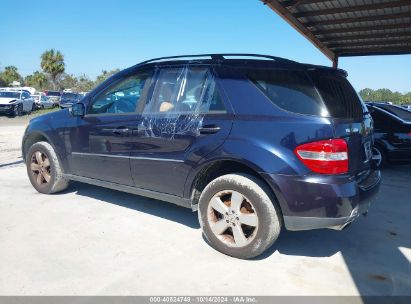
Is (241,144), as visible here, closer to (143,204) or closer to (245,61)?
(245,61)

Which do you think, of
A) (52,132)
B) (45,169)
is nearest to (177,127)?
(52,132)

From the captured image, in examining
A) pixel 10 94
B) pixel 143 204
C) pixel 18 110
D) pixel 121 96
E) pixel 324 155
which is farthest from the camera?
pixel 10 94

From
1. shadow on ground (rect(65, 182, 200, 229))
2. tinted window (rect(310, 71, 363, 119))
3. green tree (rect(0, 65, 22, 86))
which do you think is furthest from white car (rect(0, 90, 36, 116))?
green tree (rect(0, 65, 22, 86))

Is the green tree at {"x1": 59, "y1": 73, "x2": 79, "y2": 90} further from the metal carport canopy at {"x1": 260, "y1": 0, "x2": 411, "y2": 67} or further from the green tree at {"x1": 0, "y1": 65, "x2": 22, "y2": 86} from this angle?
the metal carport canopy at {"x1": 260, "y1": 0, "x2": 411, "y2": 67}

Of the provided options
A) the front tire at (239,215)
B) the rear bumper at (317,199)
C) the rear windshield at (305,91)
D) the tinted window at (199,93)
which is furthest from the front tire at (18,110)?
the rear bumper at (317,199)

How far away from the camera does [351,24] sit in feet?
28.5

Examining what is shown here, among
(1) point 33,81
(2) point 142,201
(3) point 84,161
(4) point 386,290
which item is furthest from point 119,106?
(1) point 33,81

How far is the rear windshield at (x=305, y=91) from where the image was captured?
304 cm

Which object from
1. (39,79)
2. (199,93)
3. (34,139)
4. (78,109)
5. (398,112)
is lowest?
(34,139)

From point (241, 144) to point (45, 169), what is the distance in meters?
3.16

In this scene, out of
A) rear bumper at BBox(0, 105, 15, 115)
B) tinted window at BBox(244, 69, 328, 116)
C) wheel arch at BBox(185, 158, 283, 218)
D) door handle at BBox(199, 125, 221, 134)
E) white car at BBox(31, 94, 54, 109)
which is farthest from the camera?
white car at BBox(31, 94, 54, 109)

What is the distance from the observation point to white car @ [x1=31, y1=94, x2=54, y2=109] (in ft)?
101

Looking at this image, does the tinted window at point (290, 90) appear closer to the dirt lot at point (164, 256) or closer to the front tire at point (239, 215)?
the front tire at point (239, 215)

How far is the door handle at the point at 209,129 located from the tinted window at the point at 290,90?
52 cm
